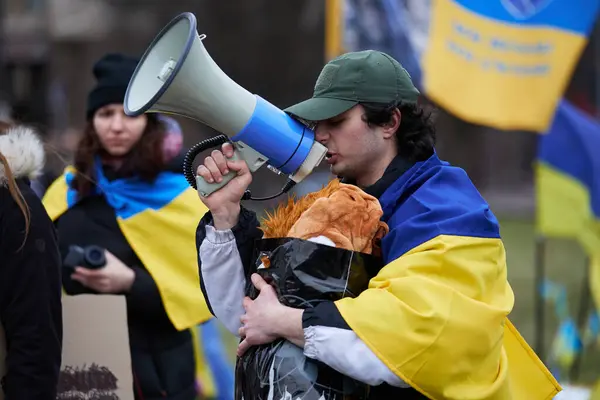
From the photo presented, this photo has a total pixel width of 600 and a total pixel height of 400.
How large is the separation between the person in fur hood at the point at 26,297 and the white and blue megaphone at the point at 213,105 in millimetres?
467

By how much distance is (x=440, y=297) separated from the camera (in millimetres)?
2379

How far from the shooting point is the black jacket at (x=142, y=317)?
13.3 ft

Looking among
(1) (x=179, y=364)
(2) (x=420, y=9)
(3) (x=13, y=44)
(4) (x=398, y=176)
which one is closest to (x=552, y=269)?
(2) (x=420, y=9)

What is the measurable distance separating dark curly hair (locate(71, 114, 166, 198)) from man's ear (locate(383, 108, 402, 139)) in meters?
1.67

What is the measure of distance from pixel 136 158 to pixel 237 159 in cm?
170

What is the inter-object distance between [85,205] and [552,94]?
3.65 m

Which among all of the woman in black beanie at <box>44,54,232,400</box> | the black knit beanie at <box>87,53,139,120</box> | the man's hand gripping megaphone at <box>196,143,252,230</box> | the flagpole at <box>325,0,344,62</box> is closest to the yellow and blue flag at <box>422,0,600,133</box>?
the flagpole at <box>325,0,344,62</box>

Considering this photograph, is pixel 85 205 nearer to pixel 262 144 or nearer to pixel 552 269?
pixel 262 144

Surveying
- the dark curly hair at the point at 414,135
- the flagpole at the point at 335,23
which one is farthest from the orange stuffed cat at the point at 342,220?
the flagpole at the point at 335,23

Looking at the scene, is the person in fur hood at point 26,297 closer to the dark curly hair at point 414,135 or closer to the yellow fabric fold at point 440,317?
the yellow fabric fold at point 440,317

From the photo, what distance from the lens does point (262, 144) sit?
2527mm

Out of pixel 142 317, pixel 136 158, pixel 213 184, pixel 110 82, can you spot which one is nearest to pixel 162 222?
pixel 136 158

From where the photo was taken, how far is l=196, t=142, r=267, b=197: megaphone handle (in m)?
2.56

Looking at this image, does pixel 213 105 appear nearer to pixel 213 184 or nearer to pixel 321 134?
pixel 213 184
